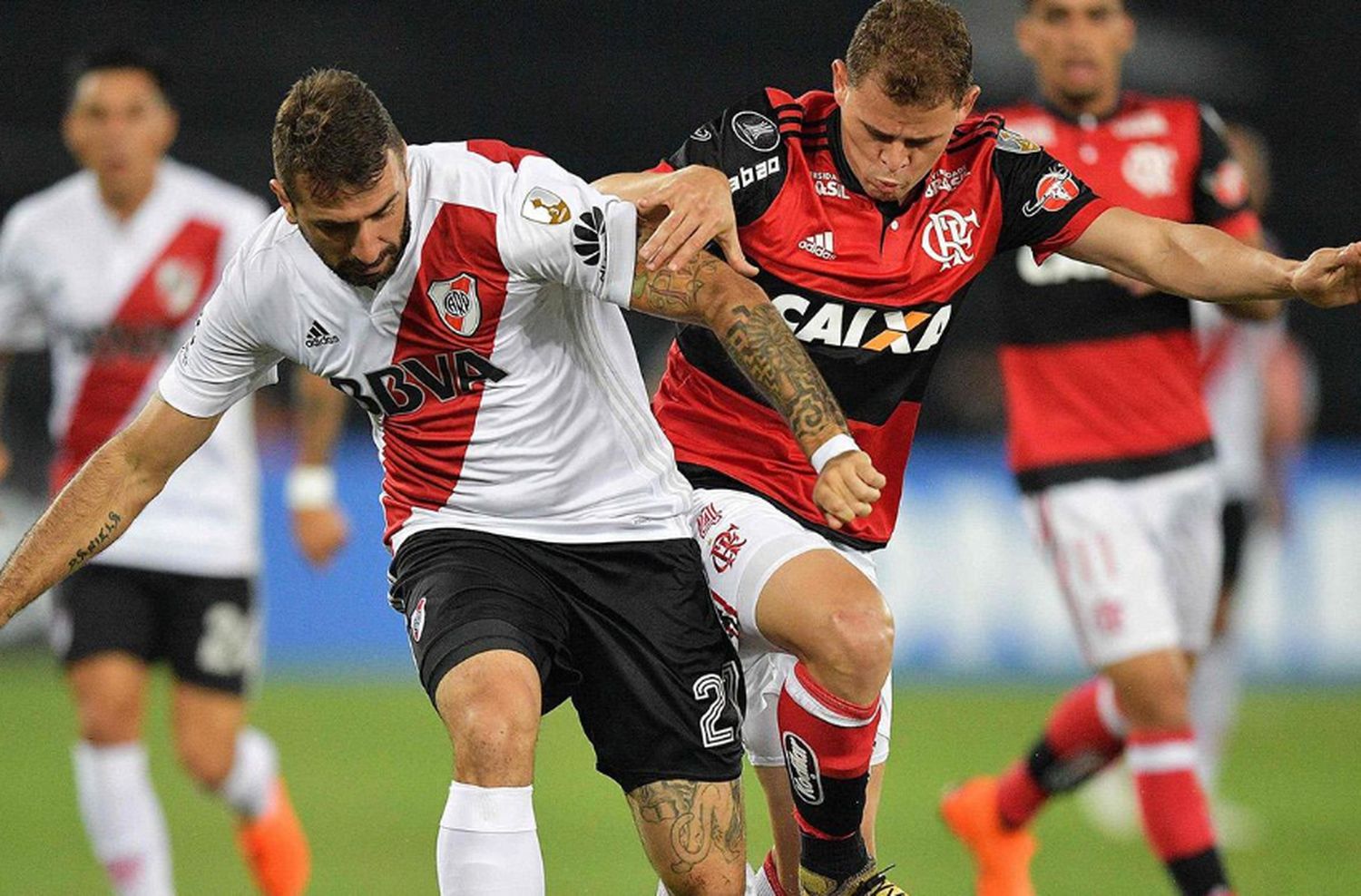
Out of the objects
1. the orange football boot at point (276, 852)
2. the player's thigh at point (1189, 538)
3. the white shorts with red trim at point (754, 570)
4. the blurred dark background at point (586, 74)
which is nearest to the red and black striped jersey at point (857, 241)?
the white shorts with red trim at point (754, 570)

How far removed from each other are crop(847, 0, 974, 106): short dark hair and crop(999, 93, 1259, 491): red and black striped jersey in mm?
2019

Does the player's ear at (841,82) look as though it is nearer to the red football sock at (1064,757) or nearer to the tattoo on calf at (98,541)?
the tattoo on calf at (98,541)

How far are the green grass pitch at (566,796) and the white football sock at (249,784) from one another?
2.14 feet

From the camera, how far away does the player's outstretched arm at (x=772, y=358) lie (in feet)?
13.5

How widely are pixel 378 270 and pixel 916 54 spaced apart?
1268mm

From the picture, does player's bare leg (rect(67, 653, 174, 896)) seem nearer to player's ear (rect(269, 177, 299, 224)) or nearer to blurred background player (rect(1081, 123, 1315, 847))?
player's ear (rect(269, 177, 299, 224))

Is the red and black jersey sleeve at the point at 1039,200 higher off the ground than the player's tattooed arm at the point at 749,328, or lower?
higher

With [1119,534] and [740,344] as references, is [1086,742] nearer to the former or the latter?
[1119,534]

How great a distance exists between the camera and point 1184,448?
697 cm

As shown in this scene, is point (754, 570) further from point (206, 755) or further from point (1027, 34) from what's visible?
point (206, 755)

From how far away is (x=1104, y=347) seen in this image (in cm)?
690

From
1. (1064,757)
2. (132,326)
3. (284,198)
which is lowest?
(1064,757)

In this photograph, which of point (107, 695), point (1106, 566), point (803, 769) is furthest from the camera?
point (107, 695)

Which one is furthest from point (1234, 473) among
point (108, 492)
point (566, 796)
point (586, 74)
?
point (586, 74)
